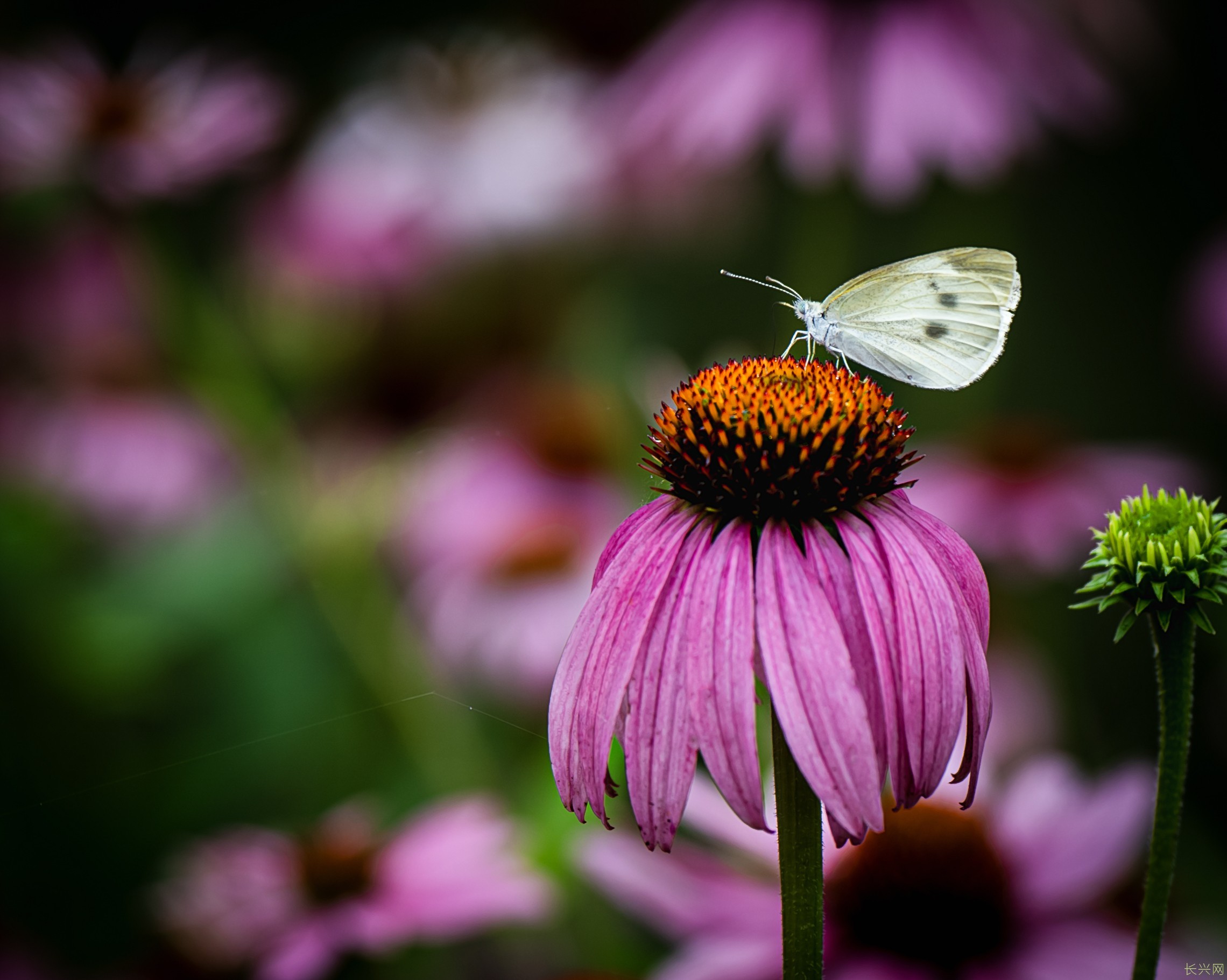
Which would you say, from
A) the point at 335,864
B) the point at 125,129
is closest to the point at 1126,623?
the point at 335,864

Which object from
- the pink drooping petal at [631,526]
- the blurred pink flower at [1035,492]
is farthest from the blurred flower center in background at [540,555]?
the pink drooping petal at [631,526]

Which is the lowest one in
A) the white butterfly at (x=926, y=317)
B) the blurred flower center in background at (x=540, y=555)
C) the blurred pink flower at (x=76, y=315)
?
the blurred flower center in background at (x=540, y=555)

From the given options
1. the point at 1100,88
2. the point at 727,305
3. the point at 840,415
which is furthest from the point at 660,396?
the point at 727,305

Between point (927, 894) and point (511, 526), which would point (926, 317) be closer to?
point (927, 894)

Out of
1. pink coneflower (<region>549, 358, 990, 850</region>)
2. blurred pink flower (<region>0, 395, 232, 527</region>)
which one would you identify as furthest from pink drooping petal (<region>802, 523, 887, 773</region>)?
blurred pink flower (<region>0, 395, 232, 527</region>)

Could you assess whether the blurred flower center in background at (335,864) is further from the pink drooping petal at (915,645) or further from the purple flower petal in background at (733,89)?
the purple flower petal in background at (733,89)
